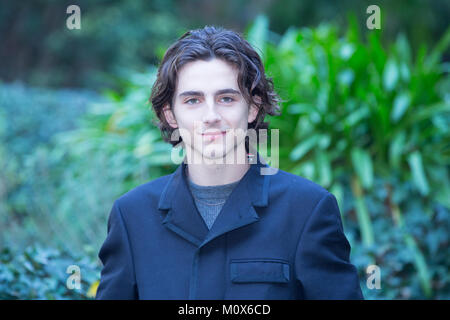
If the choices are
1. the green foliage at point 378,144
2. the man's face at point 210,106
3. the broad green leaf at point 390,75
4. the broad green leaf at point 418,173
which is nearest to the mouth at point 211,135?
the man's face at point 210,106

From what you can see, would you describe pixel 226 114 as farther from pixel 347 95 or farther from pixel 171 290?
pixel 347 95

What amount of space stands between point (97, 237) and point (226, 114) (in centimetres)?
Result: 219

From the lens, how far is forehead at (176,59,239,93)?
158cm

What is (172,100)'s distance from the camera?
1715 mm

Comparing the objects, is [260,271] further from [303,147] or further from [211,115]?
[303,147]

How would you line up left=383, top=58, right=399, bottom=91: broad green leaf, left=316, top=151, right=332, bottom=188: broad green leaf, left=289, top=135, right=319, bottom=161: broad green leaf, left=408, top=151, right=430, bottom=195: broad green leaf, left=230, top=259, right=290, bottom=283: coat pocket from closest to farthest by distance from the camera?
left=230, top=259, right=290, bottom=283: coat pocket → left=408, top=151, right=430, bottom=195: broad green leaf → left=316, top=151, right=332, bottom=188: broad green leaf → left=289, top=135, right=319, bottom=161: broad green leaf → left=383, top=58, right=399, bottom=91: broad green leaf

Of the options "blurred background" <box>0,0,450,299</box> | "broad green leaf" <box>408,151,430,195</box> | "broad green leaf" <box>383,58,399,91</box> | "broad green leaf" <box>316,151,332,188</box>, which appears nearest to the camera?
"blurred background" <box>0,0,450,299</box>

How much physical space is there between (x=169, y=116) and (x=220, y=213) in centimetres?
43

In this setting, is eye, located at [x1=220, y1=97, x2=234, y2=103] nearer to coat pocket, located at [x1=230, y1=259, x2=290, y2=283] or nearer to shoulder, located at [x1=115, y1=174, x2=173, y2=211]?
shoulder, located at [x1=115, y1=174, x2=173, y2=211]

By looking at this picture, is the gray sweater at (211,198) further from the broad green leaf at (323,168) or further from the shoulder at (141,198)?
the broad green leaf at (323,168)

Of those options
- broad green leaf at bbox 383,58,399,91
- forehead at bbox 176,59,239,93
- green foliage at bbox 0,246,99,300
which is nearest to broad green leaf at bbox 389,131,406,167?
broad green leaf at bbox 383,58,399,91

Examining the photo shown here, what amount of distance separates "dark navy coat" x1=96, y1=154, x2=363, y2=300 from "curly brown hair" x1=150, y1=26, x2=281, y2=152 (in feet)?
1.05
